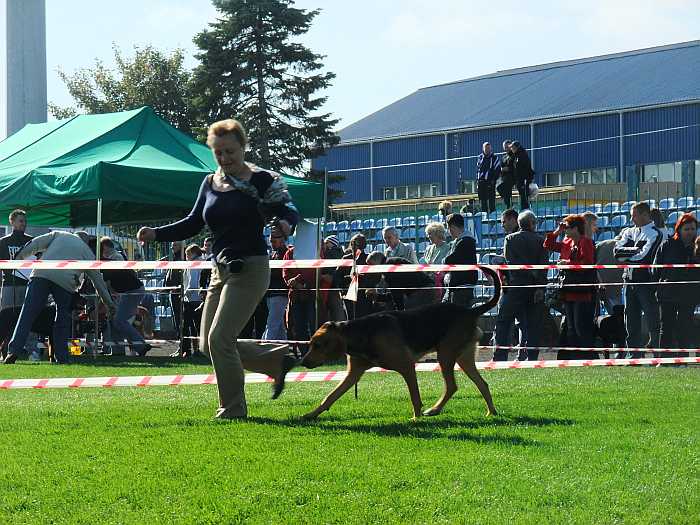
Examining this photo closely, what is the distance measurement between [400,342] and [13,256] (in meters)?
9.35

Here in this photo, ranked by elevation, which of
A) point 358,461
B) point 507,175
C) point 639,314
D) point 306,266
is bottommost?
point 358,461

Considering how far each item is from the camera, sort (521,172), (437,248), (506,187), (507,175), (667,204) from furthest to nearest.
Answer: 1. (506,187)
2. (507,175)
3. (521,172)
4. (667,204)
5. (437,248)

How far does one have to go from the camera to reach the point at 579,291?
13.5 metres

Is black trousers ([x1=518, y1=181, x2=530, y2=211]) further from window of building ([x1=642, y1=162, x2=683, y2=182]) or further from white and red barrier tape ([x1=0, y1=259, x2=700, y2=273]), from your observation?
window of building ([x1=642, y1=162, x2=683, y2=182])

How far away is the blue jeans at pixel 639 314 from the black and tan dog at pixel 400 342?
19.6ft

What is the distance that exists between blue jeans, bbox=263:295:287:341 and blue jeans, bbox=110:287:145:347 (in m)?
1.97

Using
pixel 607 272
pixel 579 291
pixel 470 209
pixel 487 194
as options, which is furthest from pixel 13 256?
pixel 470 209

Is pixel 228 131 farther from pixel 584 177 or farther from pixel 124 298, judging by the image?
pixel 584 177

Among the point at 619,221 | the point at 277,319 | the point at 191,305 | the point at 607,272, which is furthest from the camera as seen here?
the point at 619,221

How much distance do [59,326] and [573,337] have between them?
654 cm

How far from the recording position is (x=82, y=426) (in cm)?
722

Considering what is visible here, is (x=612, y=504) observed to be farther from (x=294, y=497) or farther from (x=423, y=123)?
(x=423, y=123)

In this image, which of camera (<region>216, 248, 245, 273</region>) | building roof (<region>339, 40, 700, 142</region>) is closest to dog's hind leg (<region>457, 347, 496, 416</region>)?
camera (<region>216, 248, 245, 273</region>)

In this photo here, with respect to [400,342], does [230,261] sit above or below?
above
